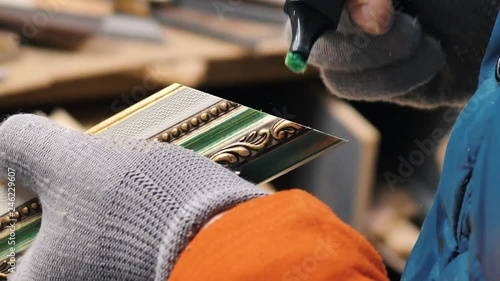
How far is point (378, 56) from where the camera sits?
27cm

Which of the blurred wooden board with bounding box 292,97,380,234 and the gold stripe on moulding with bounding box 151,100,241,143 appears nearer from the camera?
the gold stripe on moulding with bounding box 151,100,241,143

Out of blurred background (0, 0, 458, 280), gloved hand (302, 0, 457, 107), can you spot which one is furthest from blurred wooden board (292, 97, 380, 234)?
gloved hand (302, 0, 457, 107)

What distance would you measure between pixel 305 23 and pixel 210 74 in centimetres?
50

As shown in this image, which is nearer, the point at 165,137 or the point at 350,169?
the point at 165,137

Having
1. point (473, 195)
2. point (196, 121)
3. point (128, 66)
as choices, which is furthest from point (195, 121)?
point (128, 66)

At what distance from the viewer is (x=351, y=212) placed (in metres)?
0.79

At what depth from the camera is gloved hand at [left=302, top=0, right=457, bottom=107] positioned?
0.80ft

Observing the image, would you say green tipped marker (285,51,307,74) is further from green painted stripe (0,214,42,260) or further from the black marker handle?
green painted stripe (0,214,42,260)

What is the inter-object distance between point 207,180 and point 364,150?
21.2 inches

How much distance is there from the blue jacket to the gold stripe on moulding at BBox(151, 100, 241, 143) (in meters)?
0.09

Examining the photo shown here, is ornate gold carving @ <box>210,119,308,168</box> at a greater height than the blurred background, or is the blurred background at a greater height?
ornate gold carving @ <box>210,119,308,168</box>

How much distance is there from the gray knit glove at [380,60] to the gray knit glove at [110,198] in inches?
2.8

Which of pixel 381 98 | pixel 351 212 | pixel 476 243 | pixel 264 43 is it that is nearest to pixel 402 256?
pixel 351 212

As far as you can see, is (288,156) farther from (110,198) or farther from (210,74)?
(210,74)
